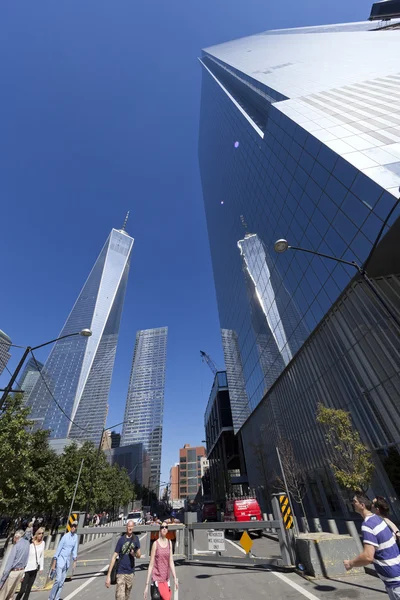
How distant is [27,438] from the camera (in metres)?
19.4

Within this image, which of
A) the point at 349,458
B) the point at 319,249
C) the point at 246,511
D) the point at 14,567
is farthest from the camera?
the point at 319,249

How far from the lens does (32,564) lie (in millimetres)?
7695

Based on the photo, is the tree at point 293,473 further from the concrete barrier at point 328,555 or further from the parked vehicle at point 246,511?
the concrete barrier at point 328,555

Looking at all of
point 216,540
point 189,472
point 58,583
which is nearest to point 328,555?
point 216,540

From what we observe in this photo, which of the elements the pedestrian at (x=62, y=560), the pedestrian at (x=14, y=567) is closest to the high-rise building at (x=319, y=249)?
the pedestrian at (x=62, y=560)

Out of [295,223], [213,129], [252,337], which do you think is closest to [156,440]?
[252,337]

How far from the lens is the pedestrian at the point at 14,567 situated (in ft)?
23.0

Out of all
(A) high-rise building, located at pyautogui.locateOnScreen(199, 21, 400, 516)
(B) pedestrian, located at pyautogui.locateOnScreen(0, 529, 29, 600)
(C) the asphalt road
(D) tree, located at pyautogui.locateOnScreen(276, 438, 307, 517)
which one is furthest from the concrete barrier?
(D) tree, located at pyautogui.locateOnScreen(276, 438, 307, 517)

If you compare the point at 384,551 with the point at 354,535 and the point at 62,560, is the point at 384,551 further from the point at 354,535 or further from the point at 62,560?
the point at 62,560

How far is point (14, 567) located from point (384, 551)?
29.2 ft

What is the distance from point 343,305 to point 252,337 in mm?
28171

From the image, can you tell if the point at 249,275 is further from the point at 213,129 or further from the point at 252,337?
the point at 213,129

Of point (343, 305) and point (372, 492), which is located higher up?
point (343, 305)

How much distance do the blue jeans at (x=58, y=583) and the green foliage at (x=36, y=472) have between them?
40.8 feet
